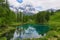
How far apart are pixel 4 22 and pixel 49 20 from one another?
20.4 inches

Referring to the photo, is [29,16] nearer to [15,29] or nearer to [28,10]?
[28,10]

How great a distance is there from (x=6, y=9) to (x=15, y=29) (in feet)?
0.84

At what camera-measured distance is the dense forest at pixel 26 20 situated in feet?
6.45

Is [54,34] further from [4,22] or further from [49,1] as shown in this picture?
[4,22]

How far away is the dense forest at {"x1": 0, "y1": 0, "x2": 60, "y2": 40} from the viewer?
77.4 inches

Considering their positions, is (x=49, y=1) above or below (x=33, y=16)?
above

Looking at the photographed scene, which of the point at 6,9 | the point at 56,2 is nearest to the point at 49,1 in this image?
the point at 56,2

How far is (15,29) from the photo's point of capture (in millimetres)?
2002

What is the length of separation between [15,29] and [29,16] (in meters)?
0.22

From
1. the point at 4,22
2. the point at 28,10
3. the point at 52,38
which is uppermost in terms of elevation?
the point at 28,10

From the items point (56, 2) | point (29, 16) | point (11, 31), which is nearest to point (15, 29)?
point (11, 31)

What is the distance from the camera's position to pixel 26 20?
2.00 m

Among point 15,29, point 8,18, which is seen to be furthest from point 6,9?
point 15,29

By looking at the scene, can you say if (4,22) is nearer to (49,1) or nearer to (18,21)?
(18,21)
